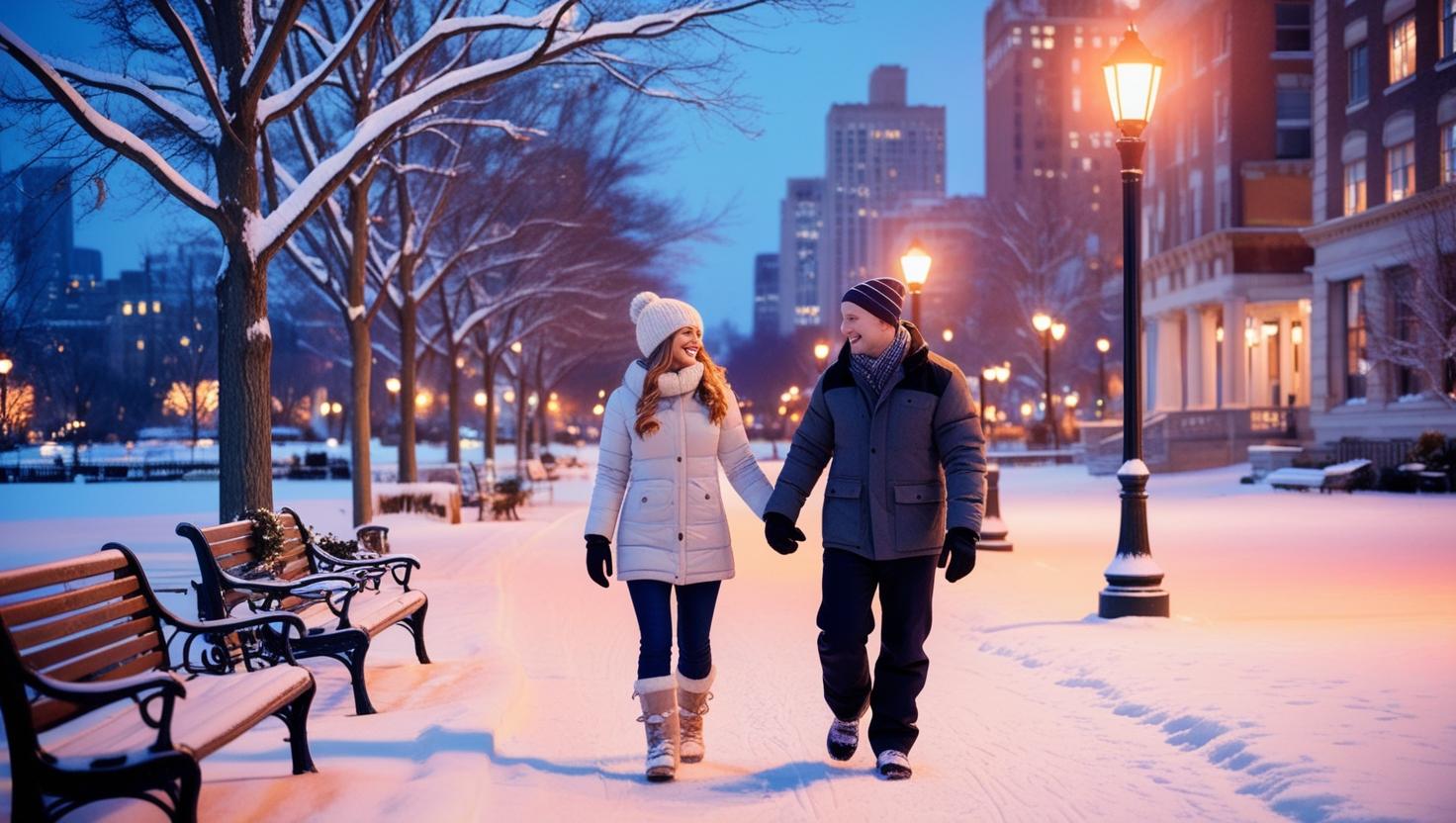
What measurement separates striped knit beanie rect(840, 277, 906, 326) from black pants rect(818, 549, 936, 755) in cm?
111

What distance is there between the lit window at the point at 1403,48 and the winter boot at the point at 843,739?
3592 cm

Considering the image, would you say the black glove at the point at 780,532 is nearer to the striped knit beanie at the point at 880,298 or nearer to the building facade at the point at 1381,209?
the striped knit beanie at the point at 880,298

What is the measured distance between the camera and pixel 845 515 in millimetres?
6293

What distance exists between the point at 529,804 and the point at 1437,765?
3.84m

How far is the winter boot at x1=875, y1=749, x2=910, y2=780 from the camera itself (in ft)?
20.2

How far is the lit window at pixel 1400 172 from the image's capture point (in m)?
36.6

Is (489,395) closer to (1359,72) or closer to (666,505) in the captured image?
(1359,72)

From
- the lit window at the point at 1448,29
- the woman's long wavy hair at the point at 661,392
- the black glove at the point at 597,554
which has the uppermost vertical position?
the lit window at the point at 1448,29

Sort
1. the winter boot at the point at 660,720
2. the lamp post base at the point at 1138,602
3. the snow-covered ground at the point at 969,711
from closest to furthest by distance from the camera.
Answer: the snow-covered ground at the point at 969,711
the winter boot at the point at 660,720
the lamp post base at the point at 1138,602

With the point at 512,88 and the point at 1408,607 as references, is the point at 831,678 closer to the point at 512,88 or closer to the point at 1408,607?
the point at 1408,607

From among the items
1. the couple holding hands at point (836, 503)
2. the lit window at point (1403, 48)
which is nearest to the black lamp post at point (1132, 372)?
the couple holding hands at point (836, 503)

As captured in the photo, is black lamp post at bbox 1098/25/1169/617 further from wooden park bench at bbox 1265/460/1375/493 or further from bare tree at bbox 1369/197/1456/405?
wooden park bench at bbox 1265/460/1375/493

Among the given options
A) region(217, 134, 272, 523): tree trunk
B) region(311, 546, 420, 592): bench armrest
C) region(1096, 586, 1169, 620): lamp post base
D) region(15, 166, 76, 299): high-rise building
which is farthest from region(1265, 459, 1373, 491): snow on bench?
region(311, 546, 420, 592): bench armrest

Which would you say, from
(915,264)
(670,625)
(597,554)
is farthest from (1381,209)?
(597,554)
